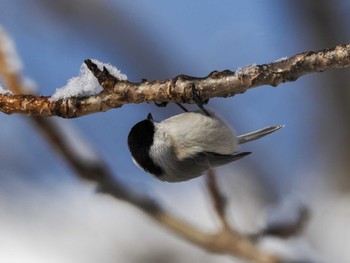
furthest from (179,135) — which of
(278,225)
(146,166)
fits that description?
(278,225)

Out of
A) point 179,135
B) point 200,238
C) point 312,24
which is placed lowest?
point 200,238

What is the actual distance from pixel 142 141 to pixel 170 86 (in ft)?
0.78

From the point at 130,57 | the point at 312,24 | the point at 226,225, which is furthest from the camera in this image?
the point at 130,57

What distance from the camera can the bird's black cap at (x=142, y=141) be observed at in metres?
0.79

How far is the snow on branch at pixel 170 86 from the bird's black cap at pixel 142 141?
180mm

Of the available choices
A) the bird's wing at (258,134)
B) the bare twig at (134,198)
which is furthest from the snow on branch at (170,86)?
the bird's wing at (258,134)

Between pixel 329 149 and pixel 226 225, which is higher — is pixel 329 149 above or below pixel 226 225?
above

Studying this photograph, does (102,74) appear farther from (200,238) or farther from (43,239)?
(43,239)

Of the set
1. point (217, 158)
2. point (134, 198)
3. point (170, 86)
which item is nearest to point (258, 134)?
point (217, 158)

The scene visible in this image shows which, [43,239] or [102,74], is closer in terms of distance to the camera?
[102,74]

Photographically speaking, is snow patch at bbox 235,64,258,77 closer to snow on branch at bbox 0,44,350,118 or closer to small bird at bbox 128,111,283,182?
snow on branch at bbox 0,44,350,118

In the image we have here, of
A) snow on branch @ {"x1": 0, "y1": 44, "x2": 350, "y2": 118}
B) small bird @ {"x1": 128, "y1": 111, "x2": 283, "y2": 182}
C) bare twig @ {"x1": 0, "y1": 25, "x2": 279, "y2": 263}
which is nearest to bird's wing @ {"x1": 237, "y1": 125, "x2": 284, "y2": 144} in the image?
small bird @ {"x1": 128, "y1": 111, "x2": 283, "y2": 182}

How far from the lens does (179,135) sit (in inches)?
31.9

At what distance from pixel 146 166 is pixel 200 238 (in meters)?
0.14
